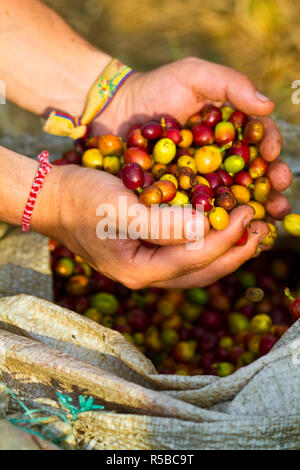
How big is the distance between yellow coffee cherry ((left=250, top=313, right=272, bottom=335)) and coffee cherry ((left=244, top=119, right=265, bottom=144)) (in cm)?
122

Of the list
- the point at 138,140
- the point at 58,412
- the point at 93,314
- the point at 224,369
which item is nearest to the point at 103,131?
the point at 138,140

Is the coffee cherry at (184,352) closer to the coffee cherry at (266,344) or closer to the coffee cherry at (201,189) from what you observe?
the coffee cherry at (266,344)

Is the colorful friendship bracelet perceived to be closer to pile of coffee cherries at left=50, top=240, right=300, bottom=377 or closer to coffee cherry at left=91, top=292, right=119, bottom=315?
pile of coffee cherries at left=50, top=240, right=300, bottom=377

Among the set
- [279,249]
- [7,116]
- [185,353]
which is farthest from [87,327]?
[7,116]

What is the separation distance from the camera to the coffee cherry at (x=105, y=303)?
11.8 feet

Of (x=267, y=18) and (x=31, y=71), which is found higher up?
(x=267, y=18)

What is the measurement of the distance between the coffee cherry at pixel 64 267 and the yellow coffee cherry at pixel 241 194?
4.61 feet

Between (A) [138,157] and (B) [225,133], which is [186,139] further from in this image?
(A) [138,157]

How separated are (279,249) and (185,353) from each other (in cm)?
114

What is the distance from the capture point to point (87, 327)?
2424 millimetres

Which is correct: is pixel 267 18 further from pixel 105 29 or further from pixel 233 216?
pixel 233 216

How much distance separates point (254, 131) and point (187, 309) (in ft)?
4.69

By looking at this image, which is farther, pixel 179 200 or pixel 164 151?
pixel 164 151

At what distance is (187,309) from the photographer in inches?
147
